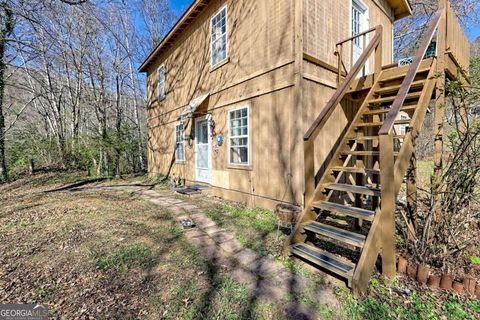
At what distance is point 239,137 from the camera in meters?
6.26

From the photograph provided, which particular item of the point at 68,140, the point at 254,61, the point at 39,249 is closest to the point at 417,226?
the point at 254,61

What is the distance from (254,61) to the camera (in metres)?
5.76

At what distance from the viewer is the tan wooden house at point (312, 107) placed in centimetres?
301

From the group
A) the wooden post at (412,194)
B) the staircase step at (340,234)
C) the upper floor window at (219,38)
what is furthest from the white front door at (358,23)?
the staircase step at (340,234)

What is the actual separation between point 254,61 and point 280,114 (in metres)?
1.68

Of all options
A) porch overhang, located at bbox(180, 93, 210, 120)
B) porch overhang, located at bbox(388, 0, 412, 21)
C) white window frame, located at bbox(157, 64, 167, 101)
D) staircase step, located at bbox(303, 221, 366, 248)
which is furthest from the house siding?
white window frame, located at bbox(157, 64, 167, 101)

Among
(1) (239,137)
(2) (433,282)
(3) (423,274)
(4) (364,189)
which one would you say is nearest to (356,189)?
(4) (364,189)

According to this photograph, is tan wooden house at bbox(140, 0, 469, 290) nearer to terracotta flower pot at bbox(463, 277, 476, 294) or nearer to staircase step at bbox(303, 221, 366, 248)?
staircase step at bbox(303, 221, 366, 248)

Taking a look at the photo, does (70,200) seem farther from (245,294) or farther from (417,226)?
(417,226)

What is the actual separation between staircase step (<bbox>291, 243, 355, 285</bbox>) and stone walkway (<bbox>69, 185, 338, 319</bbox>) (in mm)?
239

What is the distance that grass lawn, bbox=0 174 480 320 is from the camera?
89.7 inches

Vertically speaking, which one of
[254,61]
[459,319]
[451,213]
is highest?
[254,61]

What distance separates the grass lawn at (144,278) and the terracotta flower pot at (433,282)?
0.11 meters

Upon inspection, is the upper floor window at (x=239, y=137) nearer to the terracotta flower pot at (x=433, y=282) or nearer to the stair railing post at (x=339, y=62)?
the stair railing post at (x=339, y=62)
